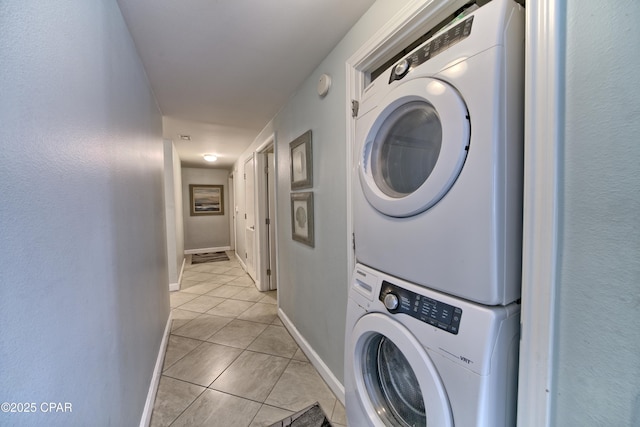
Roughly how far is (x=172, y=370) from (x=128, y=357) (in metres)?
0.96

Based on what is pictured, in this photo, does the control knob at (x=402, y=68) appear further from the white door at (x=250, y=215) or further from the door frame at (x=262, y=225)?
the white door at (x=250, y=215)

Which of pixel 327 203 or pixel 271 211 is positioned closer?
pixel 327 203

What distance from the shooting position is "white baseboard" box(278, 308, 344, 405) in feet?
5.19

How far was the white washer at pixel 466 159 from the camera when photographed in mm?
586

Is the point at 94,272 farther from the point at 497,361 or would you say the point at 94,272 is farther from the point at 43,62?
the point at 497,361

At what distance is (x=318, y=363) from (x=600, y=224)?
185 cm

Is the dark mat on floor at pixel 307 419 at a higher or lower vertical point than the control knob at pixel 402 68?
lower

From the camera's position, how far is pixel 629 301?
462mm

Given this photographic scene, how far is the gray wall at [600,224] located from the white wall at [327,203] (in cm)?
81

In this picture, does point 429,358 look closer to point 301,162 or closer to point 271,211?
point 301,162

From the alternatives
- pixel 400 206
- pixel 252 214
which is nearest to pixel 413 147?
pixel 400 206

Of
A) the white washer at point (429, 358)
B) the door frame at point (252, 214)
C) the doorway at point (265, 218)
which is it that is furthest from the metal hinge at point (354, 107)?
the door frame at point (252, 214)

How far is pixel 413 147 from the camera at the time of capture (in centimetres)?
85

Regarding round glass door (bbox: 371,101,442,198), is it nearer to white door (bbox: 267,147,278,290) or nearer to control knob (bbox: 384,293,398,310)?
control knob (bbox: 384,293,398,310)
